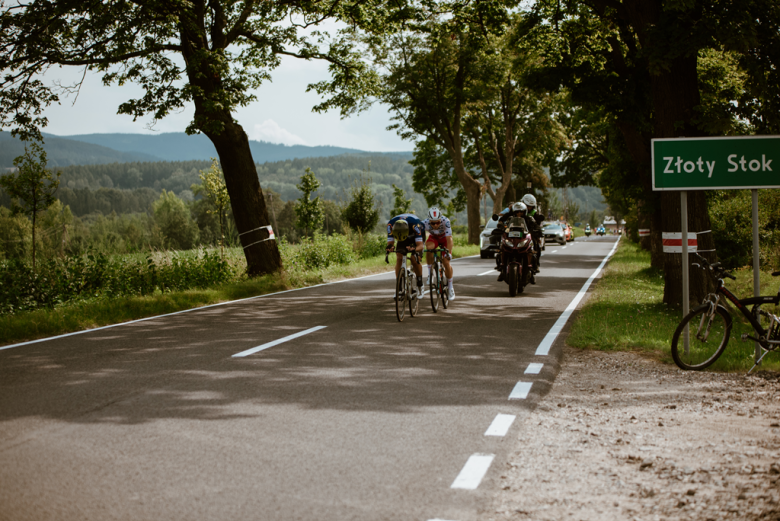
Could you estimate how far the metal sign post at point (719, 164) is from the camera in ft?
23.5

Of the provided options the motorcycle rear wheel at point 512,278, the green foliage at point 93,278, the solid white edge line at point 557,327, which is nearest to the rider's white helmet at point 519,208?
the motorcycle rear wheel at point 512,278

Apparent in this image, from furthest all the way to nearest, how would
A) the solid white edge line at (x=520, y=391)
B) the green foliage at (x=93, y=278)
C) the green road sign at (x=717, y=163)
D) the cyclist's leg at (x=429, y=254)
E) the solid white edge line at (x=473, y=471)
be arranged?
the green foliage at (x=93, y=278) → the cyclist's leg at (x=429, y=254) → the green road sign at (x=717, y=163) → the solid white edge line at (x=520, y=391) → the solid white edge line at (x=473, y=471)

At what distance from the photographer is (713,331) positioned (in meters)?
7.04

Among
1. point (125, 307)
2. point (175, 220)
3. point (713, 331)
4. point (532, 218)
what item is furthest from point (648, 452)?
point (175, 220)

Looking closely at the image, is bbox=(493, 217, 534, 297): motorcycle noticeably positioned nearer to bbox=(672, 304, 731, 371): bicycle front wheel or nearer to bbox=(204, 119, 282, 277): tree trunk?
bbox=(204, 119, 282, 277): tree trunk

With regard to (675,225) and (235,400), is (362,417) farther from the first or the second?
(675,225)

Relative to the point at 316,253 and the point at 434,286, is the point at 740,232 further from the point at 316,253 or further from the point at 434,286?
the point at 316,253

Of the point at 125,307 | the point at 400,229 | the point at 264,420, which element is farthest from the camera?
the point at 125,307

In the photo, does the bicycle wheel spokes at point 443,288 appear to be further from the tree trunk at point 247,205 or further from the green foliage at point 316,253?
the green foliage at point 316,253

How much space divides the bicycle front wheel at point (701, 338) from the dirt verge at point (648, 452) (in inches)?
18.9

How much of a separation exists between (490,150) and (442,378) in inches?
1645

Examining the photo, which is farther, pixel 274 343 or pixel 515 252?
pixel 515 252

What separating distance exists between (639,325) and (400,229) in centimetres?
372

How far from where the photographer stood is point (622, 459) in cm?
414
